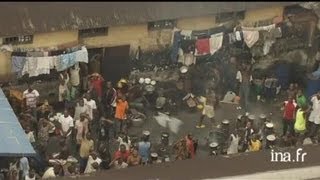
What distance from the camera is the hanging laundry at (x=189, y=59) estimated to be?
56.7 ft

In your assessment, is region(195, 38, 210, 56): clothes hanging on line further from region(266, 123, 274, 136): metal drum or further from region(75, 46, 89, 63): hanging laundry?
region(75, 46, 89, 63): hanging laundry

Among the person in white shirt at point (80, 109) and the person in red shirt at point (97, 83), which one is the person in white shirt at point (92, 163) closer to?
the person in white shirt at point (80, 109)

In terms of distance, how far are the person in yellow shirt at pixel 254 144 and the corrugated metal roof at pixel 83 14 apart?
2515 mm

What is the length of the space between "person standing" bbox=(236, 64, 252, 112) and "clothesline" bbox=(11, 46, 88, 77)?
3184 mm

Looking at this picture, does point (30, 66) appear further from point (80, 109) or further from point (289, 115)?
point (289, 115)

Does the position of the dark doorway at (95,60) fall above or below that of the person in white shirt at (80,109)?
above

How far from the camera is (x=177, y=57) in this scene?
56.8 feet

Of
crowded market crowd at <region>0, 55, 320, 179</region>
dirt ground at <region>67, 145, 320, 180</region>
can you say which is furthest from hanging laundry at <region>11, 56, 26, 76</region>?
dirt ground at <region>67, 145, 320, 180</region>

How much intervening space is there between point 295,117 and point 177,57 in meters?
2.71

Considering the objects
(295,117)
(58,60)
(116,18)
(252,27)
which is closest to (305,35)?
(252,27)

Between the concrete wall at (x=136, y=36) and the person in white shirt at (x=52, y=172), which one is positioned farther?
the concrete wall at (x=136, y=36)

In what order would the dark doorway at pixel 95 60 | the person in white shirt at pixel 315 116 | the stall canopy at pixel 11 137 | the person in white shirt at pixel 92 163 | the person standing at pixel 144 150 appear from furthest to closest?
the dark doorway at pixel 95 60 → the person in white shirt at pixel 315 116 → the person standing at pixel 144 150 → the person in white shirt at pixel 92 163 → the stall canopy at pixel 11 137

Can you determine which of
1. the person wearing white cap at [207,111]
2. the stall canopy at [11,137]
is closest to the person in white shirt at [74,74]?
the stall canopy at [11,137]

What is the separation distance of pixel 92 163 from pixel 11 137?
4.88 ft
